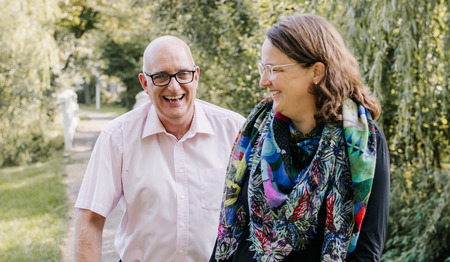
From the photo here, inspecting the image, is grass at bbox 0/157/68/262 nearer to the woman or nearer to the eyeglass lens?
the eyeglass lens

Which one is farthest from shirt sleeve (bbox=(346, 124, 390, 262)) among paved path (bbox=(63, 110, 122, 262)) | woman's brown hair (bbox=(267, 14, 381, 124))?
paved path (bbox=(63, 110, 122, 262))

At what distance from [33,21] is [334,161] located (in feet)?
40.9

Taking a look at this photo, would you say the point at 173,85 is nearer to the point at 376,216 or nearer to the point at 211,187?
the point at 211,187

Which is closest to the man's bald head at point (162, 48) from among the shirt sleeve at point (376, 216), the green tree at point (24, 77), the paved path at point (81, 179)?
the shirt sleeve at point (376, 216)

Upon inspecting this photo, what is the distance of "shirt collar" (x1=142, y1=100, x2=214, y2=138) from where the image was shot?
2.59 metres

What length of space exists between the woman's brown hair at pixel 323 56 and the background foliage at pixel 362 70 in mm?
405

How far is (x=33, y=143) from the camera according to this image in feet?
41.7

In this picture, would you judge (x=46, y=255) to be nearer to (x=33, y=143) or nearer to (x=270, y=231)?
(x=270, y=231)

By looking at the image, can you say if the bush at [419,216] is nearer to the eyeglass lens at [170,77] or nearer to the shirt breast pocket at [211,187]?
the shirt breast pocket at [211,187]

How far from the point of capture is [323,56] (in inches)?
72.8

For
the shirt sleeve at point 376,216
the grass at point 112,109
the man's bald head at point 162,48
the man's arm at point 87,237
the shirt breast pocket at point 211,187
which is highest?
the man's bald head at point 162,48

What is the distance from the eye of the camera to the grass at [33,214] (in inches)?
225

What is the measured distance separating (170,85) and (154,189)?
52cm

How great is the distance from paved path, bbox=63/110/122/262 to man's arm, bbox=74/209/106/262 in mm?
3236
